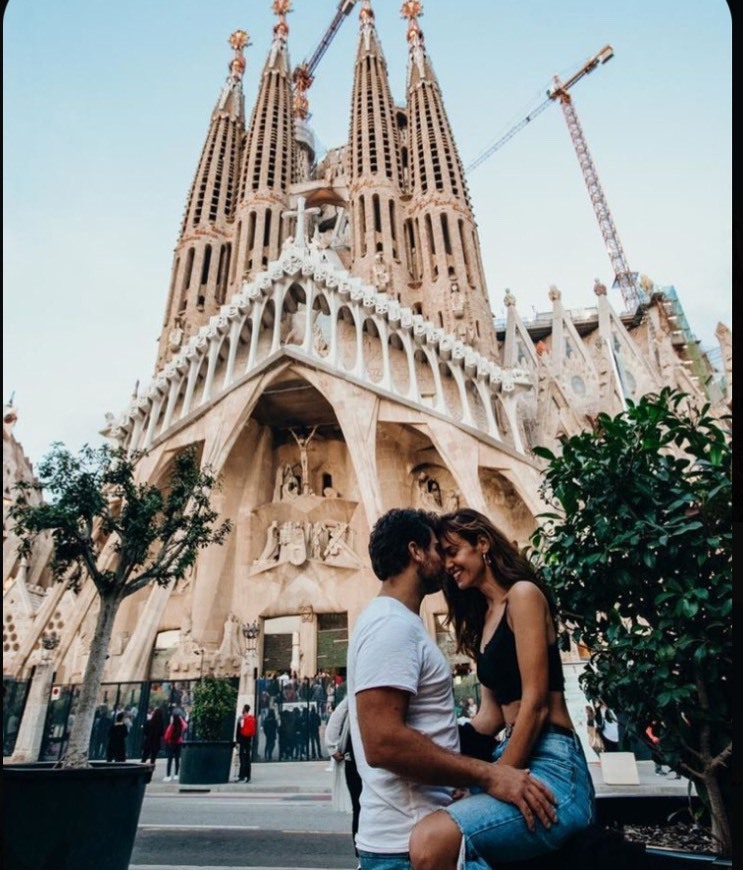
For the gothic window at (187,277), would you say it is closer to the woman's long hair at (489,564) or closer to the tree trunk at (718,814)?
the tree trunk at (718,814)

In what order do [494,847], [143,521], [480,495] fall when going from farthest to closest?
[480,495]
[143,521]
[494,847]

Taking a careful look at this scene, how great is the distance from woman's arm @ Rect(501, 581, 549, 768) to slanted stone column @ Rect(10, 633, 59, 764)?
14.5 meters

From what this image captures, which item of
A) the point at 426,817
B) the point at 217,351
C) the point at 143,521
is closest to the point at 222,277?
the point at 217,351

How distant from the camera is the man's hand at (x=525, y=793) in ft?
4.84

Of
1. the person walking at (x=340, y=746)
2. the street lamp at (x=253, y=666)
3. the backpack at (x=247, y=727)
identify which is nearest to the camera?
the person walking at (x=340, y=746)

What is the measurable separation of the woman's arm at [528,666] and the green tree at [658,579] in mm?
1947

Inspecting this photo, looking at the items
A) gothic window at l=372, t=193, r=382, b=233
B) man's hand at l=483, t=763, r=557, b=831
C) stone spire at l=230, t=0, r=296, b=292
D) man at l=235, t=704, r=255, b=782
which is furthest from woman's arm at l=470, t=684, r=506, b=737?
gothic window at l=372, t=193, r=382, b=233

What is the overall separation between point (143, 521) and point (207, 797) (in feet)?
12.1

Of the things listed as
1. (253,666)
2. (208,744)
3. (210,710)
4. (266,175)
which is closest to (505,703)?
(210,710)

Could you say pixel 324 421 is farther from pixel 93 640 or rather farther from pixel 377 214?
pixel 93 640

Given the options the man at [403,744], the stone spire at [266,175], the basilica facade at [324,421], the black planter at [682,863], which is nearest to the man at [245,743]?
the basilica facade at [324,421]

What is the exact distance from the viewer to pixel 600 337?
91.5 feet

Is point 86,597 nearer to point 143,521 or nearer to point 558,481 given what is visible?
point 143,521

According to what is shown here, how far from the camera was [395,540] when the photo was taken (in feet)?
6.08
